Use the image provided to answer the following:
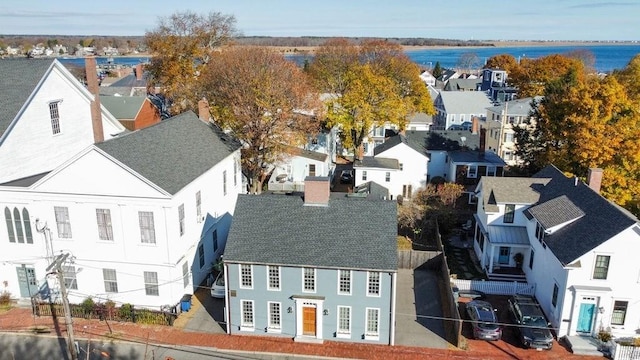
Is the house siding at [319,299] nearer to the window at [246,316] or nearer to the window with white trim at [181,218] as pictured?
the window at [246,316]

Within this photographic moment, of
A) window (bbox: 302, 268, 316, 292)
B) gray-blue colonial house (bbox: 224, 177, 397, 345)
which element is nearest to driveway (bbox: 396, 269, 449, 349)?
gray-blue colonial house (bbox: 224, 177, 397, 345)

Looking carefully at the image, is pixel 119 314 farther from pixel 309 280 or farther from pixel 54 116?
pixel 54 116

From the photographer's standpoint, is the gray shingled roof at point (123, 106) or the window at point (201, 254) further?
the gray shingled roof at point (123, 106)

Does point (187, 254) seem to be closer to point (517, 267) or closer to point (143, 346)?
point (143, 346)

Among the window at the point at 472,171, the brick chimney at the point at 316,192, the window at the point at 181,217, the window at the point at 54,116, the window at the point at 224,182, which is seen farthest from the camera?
the window at the point at 472,171

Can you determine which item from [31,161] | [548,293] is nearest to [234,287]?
[31,161]

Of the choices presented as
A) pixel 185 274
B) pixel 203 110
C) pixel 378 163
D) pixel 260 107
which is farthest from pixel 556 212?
pixel 203 110

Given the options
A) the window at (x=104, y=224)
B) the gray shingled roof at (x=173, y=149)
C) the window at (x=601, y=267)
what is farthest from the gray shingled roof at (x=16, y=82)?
the window at (x=601, y=267)
